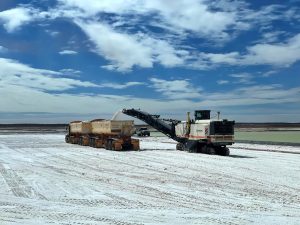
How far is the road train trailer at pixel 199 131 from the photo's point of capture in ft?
106

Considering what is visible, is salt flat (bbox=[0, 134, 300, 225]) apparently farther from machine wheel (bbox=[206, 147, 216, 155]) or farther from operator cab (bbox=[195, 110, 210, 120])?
operator cab (bbox=[195, 110, 210, 120])

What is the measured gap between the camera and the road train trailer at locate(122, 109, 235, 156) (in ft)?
106

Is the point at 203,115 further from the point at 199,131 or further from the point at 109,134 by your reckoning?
the point at 109,134

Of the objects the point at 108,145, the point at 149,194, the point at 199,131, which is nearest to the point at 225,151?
the point at 199,131

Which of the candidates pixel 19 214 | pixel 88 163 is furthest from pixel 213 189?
pixel 88 163

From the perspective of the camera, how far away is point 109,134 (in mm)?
40219

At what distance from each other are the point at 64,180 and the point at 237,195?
7.07m

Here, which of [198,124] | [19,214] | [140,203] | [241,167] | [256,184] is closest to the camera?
[19,214]

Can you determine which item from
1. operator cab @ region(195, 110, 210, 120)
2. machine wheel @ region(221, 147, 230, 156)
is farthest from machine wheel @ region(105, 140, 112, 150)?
machine wheel @ region(221, 147, 230, 156)

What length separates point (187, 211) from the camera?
1212 cm

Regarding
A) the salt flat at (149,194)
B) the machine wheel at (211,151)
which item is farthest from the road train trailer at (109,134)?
the salt flat at (149,194)

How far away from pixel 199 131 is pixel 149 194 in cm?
1911

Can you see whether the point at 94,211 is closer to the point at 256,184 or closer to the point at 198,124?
the point at 256,184

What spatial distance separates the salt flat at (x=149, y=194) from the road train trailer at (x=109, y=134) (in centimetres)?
1475
